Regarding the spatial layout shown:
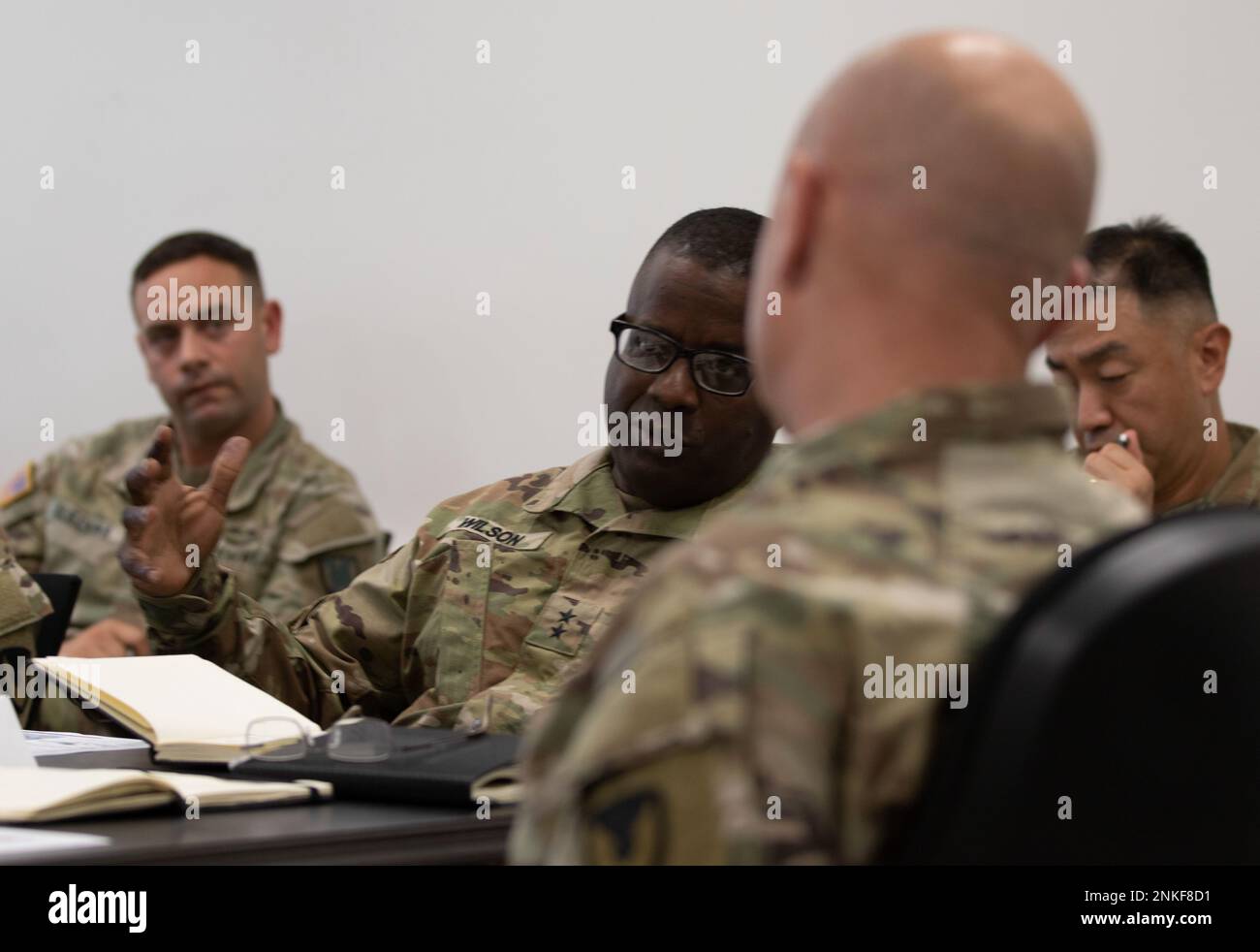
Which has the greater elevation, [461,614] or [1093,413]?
[1093,413]

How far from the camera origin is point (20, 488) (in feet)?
13.3

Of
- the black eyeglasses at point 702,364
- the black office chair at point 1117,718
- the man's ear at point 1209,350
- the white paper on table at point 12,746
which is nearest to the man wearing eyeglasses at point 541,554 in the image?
the black eyeglasses at point 702,364

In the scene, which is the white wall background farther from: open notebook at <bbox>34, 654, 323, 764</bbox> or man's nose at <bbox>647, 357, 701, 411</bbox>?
open notebook at <bbox>34, 654, 323, 764</bbox>

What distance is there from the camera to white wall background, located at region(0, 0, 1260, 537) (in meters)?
3.14

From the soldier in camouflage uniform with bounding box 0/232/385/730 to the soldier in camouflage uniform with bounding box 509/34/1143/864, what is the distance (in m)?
2.88

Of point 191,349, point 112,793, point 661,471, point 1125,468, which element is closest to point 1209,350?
point 1125,468

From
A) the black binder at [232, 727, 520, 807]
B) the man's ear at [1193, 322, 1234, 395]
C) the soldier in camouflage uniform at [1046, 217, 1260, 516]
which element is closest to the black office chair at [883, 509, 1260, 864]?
the black binder at [232, 727, 520, 807]

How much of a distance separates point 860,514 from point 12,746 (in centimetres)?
105

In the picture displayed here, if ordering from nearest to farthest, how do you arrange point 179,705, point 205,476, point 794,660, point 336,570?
point 794,660, point 179,705, point 336,570, point 205,476

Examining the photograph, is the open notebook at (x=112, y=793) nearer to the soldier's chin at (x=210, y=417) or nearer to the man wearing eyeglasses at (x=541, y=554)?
the man wearing eyeglasses at (x=541, y=554)

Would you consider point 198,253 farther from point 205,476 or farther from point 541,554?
point 541,554

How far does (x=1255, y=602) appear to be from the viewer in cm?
85

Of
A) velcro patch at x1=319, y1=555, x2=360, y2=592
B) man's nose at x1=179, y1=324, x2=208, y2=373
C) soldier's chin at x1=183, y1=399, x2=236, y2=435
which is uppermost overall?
man's nose at x1=179, y1=324, x2=208, y2=373
